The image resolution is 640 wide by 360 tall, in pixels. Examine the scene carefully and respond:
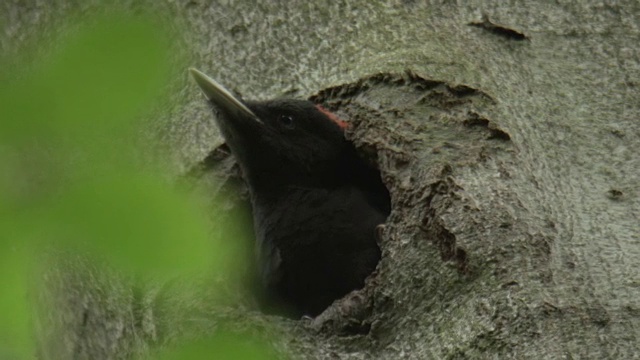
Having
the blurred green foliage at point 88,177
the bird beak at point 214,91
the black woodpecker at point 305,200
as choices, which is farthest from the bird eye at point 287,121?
the blurred green foliage at point 88,177

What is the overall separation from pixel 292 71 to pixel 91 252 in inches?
69.9

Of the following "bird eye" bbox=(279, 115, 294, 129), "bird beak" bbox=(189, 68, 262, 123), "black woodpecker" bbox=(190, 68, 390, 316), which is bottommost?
"black woodpecker" bbox=(190, 68, 390, 316)

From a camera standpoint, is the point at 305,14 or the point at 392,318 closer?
the point at 392,318

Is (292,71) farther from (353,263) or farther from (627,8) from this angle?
(627,8)

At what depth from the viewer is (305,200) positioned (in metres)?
4.06

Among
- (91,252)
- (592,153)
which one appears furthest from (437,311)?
(91,252)

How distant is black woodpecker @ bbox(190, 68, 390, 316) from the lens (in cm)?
369

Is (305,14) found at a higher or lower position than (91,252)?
higher

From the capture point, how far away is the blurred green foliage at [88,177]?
4.63 feet

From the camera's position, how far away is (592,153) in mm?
2893

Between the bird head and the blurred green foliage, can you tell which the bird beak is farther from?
the blurred green foliage

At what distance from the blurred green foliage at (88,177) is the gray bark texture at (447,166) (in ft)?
3.12

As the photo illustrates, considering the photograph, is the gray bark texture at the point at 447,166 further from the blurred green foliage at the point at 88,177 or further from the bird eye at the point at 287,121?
the blurred green foliage at the point at 88,177

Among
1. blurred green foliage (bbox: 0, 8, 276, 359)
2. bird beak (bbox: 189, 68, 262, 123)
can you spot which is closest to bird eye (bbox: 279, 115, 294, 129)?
bird beak (bbox: 189, 68, 262, 123)
